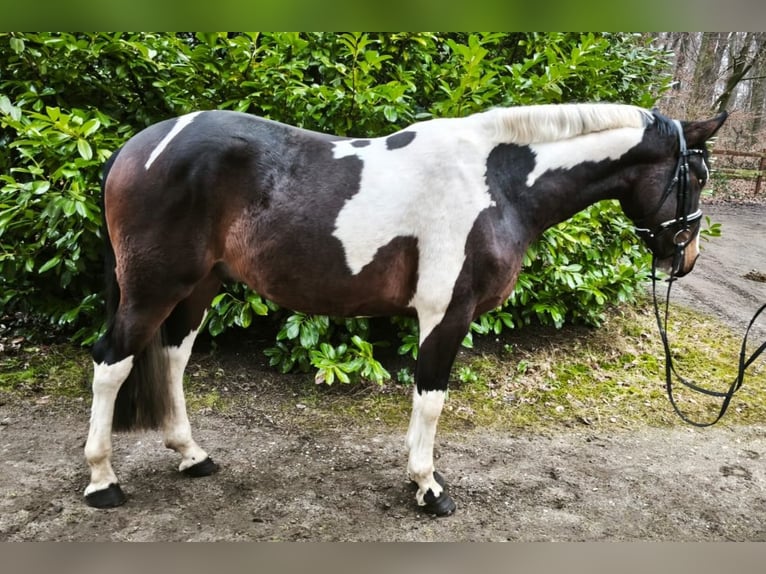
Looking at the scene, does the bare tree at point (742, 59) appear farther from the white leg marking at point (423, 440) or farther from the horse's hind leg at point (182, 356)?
the horse's hind leg at point (182, 356)

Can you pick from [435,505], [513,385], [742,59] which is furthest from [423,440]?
[742,59]

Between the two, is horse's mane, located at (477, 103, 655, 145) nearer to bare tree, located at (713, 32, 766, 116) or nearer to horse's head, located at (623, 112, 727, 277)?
horse's head, located at (623, 112, 727, 277)

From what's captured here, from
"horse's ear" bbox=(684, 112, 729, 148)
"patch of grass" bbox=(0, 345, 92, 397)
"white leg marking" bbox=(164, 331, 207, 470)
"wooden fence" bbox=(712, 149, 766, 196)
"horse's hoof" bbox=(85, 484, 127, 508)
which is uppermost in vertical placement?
"horse's ear" bbox=(684, 112, 729, 148)

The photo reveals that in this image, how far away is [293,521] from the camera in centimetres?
224

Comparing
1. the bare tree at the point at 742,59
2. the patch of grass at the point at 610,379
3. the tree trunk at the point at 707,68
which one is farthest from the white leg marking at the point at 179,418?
the tree trunk at the point at 707,68

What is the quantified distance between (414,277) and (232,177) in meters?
0.87

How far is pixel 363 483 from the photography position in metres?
2.59

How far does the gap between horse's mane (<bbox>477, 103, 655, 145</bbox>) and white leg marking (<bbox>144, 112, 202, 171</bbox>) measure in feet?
4.39

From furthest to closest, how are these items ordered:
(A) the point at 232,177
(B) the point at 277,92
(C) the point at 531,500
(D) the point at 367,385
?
(D) the point at 367,385 → (B) the point at 277,92 → (C) the point at 531,500 → (A) the point at 232,177

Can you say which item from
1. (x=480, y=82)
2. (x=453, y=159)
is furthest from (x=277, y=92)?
(x=453, y=159)

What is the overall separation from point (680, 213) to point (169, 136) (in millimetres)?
2202

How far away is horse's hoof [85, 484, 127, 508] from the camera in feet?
7.45

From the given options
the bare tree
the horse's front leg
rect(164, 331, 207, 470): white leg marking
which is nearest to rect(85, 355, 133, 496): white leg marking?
rect(164, 331, 207, 470): white leg marking

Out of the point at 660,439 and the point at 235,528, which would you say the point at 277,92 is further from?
the point at 660,439
